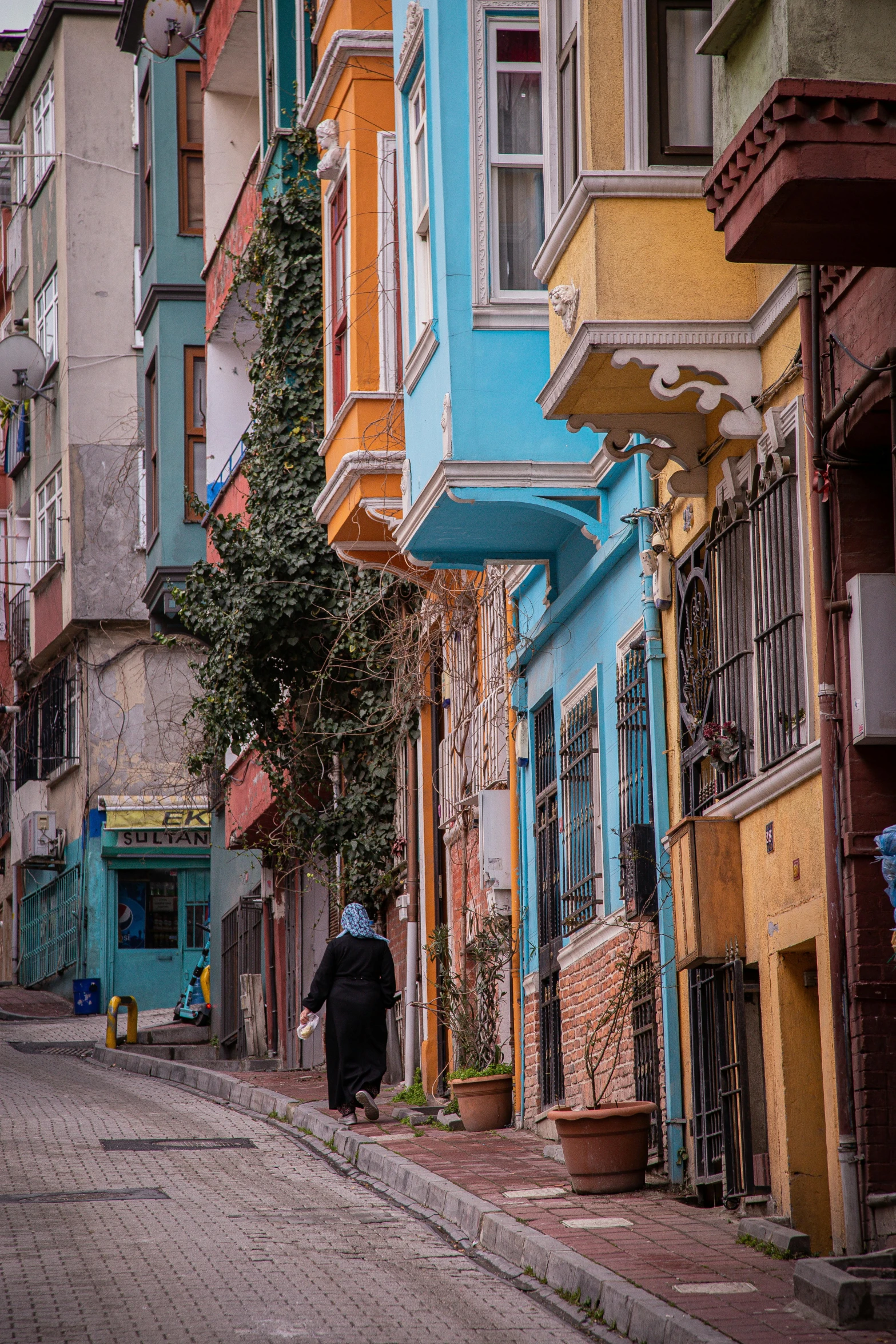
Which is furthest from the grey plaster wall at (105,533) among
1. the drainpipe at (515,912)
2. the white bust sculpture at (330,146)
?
→ the drainpipe at (515,912)

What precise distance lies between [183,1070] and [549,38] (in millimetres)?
13234

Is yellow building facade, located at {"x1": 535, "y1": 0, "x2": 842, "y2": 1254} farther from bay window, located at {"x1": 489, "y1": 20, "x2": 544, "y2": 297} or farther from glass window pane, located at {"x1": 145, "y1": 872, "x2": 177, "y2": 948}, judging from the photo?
glass window pane, located at {"x1": 145, "y1": 872, "x2": 177, "y2": 948}

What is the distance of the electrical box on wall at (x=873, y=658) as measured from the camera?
28.3 feet

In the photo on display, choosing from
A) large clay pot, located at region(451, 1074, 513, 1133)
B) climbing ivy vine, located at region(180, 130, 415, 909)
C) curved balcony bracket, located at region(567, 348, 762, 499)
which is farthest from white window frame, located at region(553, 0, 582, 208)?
climbing ivy vine, located at region(180, 130, 415, 909)

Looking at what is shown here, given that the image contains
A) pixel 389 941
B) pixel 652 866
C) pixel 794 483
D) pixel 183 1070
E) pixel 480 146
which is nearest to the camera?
pixel 794 483

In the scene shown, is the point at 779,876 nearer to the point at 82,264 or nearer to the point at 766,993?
the point at 766,993

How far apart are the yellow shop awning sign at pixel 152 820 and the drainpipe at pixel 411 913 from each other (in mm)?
16388

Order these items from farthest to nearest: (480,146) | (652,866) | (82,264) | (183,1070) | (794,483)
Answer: (82,264)
(183,1070)
(480,146)
(652,866)
(794,483)

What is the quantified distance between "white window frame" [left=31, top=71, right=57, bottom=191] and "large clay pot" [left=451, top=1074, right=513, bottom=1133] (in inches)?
1035

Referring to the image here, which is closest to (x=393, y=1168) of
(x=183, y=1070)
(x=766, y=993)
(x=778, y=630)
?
(x=766, y=993)

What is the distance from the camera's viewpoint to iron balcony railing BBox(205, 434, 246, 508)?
78.5ft

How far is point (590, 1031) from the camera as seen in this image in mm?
12867

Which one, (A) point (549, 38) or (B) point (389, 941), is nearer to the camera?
(A) point (549, 38)

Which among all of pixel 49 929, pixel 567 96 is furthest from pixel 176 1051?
pixel 567 96
